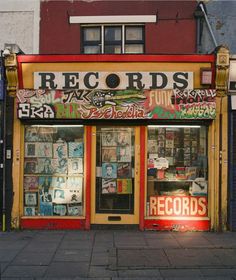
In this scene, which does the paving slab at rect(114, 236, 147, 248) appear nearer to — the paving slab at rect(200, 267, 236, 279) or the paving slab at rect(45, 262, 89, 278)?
the paving slab at rect(45, 262, 89, 278)

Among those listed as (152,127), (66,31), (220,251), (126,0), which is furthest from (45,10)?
(220,251)

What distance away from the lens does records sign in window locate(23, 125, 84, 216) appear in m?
10.5

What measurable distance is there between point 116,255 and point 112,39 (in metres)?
5.99

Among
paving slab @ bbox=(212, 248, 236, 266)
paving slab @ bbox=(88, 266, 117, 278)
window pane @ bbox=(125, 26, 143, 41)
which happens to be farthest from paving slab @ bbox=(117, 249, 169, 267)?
window pane @ bbox=(125, 26, 143, 41)

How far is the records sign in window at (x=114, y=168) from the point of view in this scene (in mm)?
10484

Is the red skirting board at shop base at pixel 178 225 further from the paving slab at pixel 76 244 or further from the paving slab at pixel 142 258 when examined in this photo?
the paving slab at pixel 142 258

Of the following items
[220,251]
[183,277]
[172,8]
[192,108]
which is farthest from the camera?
[172,8]

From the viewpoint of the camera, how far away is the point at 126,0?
1170 centimetres

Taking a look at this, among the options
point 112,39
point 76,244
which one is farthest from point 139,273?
point 112,39

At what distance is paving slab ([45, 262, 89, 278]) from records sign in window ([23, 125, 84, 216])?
3.06 m

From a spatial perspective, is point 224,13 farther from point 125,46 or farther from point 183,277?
point 183,277

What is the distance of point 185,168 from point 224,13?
415 centimetres

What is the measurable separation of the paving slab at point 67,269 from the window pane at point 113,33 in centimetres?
635

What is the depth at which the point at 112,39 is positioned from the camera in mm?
11844
